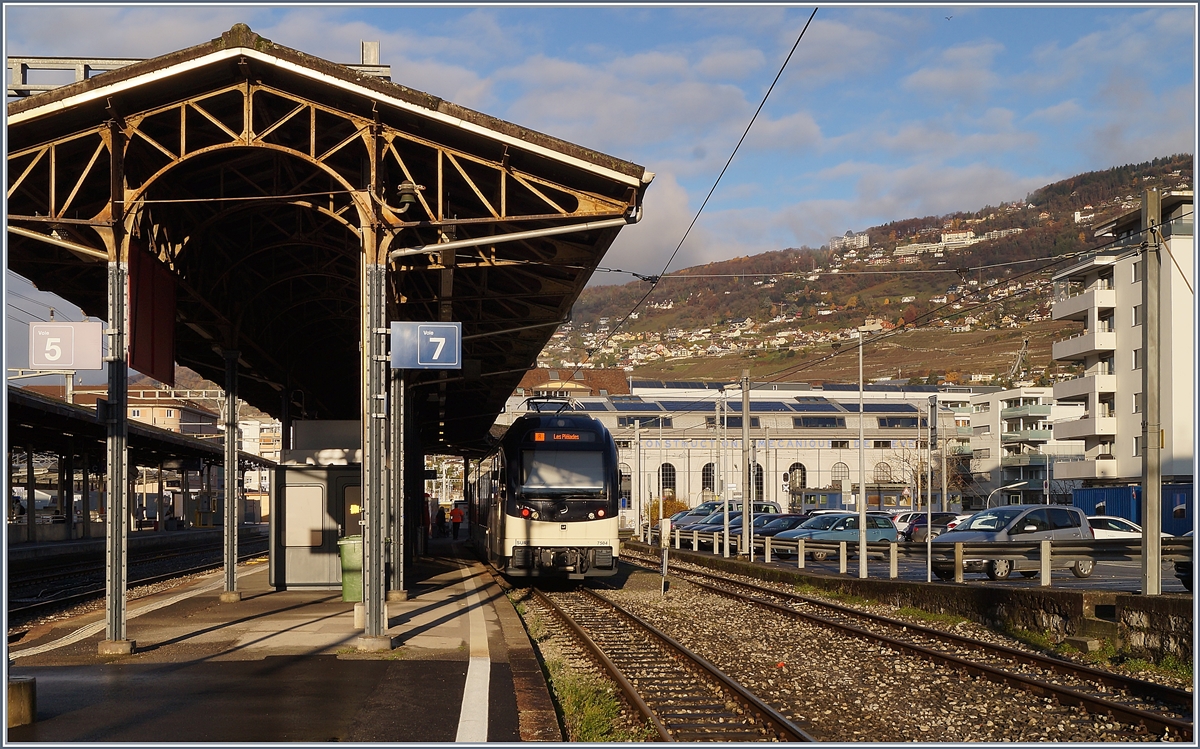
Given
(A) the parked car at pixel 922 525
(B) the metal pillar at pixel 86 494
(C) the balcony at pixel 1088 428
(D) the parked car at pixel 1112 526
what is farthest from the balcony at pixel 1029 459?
(B) the metal pillar at pixel 86 494

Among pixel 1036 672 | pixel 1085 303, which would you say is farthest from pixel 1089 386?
pixel 1036 672

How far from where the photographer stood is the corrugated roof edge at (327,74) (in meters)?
13.7

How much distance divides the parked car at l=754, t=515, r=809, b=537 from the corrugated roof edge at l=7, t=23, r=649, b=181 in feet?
97.3

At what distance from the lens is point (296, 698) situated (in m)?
10.1

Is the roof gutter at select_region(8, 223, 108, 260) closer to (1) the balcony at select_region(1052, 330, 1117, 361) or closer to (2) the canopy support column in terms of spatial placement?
(2) the canopy support column

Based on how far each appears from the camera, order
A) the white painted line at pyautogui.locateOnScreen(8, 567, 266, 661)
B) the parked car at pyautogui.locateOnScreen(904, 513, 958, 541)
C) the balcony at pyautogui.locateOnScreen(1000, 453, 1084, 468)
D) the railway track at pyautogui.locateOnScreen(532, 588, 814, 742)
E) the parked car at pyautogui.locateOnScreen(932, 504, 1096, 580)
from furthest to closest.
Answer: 1. the balcony at pyautogui.locateOnScreen(1000, 453, 1084, 468)
2. the parked car at pyautogui.locateOnScreen(904, 513, 958, 541)
3. the parked car at pyautogui.locateOnScreen(932, 504, 1096, 580)
4. the white painted line at pyautogui.locateOnScreen(8, 567, 266, 661)
5. the railway track at pyautogui.locateOnScreen(532, 588, 814, 742)

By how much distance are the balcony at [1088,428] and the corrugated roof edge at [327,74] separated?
174 ft

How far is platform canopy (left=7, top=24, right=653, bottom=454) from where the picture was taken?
46.7 feet

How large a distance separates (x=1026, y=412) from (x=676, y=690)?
7668 cm

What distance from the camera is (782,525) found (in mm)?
44531

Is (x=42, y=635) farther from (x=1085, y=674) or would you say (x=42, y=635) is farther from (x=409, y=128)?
(x=1085, y=674)

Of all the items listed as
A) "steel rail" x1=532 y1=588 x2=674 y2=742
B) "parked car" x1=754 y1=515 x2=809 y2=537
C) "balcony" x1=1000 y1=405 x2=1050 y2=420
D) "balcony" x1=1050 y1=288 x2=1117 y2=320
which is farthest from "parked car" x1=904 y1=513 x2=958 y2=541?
"balcony" x1=1000 y1=405 x2=1050 y2=420

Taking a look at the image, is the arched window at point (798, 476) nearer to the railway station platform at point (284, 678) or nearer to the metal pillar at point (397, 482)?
the metal pillar at point (397, 482)

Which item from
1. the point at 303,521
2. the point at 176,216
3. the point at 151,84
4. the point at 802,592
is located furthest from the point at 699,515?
the point at 151,84
